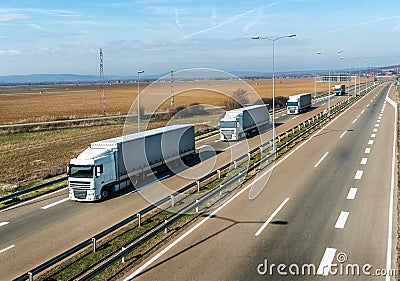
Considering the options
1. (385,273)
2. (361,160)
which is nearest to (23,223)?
(385,273)

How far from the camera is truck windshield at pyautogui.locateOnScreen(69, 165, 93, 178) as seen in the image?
75.0 feet

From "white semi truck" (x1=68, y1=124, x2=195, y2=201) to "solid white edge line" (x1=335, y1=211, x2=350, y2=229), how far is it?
490 inches

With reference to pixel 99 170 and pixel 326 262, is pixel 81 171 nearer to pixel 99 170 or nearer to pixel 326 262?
pixel 99 170

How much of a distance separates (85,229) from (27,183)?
11.8 metres

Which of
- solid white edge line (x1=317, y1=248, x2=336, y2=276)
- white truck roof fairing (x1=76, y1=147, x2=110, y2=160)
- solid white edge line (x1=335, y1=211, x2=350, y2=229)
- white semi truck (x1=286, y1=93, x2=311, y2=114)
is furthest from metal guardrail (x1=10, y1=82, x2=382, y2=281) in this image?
white semi truck (x1=286, y1=93, x2=311, y2=114)

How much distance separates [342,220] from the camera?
62.2ft

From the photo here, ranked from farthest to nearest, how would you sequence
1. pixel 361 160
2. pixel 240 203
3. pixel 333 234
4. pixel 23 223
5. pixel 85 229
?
pixel 361 160 → pixel 240 203 → pixel 23 223 → pixel 85 229 → pixel 333 234

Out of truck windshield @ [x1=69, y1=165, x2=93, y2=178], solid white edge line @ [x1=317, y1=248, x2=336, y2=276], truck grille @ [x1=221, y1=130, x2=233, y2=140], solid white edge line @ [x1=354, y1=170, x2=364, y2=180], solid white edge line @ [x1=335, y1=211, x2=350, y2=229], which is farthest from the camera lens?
truck grille @ [x1=221, y1=130, x2=233, y2=140]

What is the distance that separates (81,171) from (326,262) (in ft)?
45.9

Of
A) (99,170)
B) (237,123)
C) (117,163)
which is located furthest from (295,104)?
(99,170)

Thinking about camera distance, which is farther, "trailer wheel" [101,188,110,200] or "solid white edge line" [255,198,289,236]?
"trailer wheel" [101,188,110,200]

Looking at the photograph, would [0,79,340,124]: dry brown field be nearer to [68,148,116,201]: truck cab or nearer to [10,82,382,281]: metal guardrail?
[10,82,382,281]: metal guardrail

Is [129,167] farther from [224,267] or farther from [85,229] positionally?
[224,267]

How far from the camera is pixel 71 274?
45.2ft
